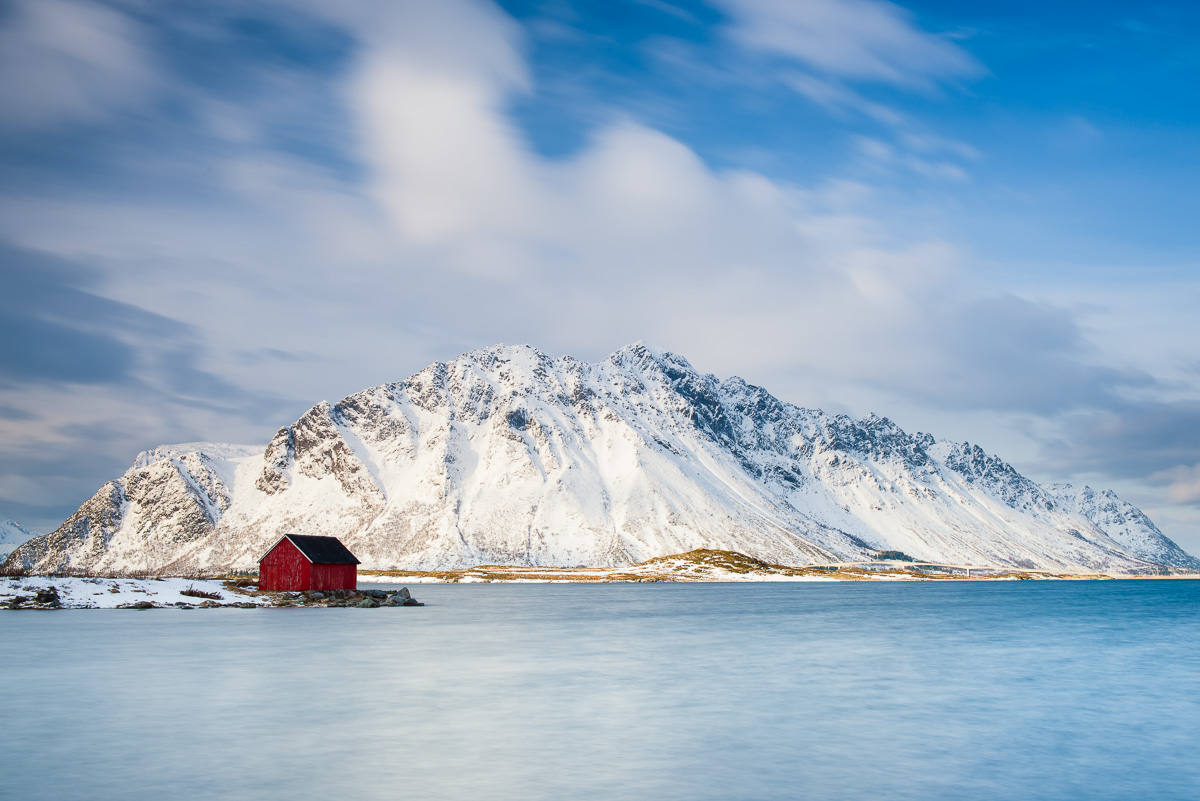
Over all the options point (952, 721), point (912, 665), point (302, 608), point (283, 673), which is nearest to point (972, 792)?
point (952, 721)

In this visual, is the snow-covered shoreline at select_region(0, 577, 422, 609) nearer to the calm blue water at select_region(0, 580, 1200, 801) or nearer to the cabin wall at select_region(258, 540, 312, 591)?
the cabin wall at select_region(258, 540, 312, 591)

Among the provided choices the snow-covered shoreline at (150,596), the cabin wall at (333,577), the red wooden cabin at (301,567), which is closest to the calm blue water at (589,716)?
the snow-covered shoreline at (150,596)

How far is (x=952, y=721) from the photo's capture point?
31562 millimetres

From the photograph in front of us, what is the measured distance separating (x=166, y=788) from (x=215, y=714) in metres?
10.9

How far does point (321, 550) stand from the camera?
365 ft

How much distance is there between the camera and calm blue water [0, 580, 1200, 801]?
73.0 feet

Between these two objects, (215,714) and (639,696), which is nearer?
(215,714)

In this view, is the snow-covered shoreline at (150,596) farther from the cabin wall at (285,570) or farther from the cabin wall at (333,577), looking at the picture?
the cabin wall at (285,570)

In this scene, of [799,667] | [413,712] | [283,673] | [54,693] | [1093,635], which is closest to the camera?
[413,712]

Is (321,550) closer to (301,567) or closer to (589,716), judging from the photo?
(301,567)

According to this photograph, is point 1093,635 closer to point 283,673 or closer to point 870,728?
point 870,728

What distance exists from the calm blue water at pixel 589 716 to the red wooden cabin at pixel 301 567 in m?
41.9

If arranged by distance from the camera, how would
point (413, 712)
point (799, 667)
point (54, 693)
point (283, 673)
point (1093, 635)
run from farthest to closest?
1. point (1093, 635)
2. point (799, 667)
3. point (283, 673)
4. point (54, 693)
5. point (413, 712)

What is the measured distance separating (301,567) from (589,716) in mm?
84515
